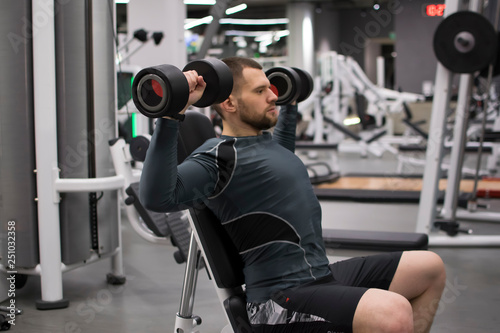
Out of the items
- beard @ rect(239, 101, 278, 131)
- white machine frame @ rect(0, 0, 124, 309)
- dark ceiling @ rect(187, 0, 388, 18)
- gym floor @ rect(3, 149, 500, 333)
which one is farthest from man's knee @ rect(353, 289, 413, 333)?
dark ceiling @ rect(187, 0, 388, 18)

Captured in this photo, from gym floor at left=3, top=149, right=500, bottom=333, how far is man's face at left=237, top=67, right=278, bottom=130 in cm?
84

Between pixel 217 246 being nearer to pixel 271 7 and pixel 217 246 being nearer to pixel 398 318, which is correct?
pixel 398 318

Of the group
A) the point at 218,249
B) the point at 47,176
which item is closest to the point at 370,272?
the point at 218,249

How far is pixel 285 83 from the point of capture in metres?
1.60

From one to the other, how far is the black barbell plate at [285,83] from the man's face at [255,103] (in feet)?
0.61

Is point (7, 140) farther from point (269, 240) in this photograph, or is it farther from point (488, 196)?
point (488, 196)

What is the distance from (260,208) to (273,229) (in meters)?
0.06

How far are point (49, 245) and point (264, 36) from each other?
15272 mm

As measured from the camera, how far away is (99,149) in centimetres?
254

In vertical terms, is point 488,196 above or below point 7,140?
below

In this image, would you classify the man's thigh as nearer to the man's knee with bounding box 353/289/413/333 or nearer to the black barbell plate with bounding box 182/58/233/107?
the man's knee with bounding box 353/289/413/333

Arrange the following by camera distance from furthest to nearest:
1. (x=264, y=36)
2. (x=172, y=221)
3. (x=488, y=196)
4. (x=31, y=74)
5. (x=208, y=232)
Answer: (x=264, y=36)
(x=488, y=196)
(x=172, y=221)
(x=31, y=74)
(x=208, y=232)

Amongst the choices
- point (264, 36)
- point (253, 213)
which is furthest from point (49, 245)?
point (264, 36)

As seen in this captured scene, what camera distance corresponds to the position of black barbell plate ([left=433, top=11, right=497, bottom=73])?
3.04 meters
